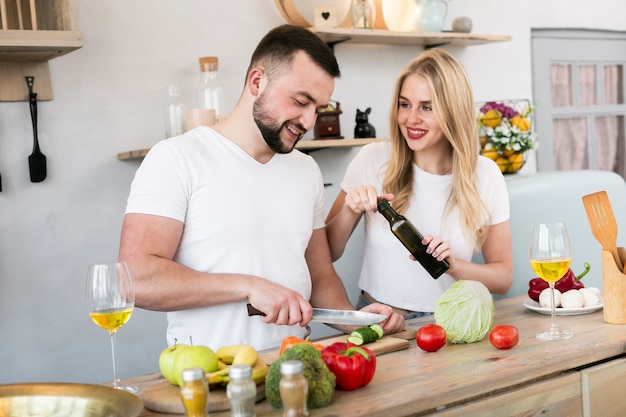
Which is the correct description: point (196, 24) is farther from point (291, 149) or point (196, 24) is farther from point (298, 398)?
point (298, 398)

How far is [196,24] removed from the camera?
325cm

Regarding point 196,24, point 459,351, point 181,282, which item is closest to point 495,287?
point 459,351

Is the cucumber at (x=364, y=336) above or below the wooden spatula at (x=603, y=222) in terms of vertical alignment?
below

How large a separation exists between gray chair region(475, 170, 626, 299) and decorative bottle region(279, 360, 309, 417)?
6.71ft

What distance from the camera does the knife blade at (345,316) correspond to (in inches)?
74.7

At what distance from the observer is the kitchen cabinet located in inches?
99.7

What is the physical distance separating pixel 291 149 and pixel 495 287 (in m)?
0.86

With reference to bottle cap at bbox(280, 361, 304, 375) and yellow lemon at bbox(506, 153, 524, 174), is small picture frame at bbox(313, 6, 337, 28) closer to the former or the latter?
yellow lemon at bbox(506, 153, 524, 174)

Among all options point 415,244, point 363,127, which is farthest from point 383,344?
point 363,127

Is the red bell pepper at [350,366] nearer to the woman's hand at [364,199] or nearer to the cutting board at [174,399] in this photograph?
the cutting board at [174,399]

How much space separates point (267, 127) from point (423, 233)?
75 cm

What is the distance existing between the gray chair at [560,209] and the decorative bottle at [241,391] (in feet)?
6.85

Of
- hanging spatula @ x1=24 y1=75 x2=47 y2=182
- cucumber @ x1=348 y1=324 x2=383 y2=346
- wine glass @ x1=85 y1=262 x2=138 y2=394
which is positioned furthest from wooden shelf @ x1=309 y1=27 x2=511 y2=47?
wine glass @ x1=85 y1=262 x2=138 y2=394

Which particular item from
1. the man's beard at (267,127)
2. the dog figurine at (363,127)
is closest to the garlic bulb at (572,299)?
the man's beard at (267,127)
